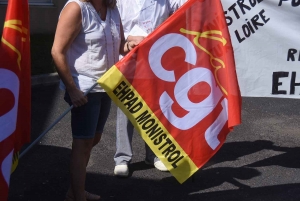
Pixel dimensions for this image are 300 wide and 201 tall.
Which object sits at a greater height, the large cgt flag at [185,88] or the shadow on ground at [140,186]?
the large cgt flag at [185,88]

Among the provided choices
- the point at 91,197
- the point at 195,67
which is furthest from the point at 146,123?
the point at 91,197

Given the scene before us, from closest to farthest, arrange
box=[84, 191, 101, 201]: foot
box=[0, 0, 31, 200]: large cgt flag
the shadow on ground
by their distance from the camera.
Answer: box=[0, 0, 31, 200]: large cgt flag < box=[84, 191, 101, 201]: foot < the shadow on ground

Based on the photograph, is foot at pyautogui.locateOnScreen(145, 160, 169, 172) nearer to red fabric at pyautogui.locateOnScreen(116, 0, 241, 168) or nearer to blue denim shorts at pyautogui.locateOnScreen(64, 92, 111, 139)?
red fabric at pyautogui.locateOnScreen(116, 0, 241, 168)

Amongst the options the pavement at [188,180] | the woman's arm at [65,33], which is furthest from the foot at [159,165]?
the woman's arm at [65,33]

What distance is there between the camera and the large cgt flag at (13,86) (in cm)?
289

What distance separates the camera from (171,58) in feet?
11.9

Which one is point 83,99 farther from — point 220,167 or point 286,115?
point 286,115

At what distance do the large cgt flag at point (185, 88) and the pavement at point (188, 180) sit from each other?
2.49 feet

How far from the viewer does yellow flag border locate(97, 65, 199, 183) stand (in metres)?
3.50

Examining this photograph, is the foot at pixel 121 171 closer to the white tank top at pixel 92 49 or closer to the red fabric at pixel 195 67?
the red fabric at pixel 195 67

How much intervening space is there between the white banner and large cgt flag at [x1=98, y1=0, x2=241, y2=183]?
1.33 ft

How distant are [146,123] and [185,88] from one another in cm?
32

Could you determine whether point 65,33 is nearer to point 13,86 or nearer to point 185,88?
point 13,86

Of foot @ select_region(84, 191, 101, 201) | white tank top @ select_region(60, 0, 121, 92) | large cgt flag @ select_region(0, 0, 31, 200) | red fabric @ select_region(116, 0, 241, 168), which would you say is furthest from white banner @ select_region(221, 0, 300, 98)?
large cgt flag @ select_region(0, 0, 31, 200)
